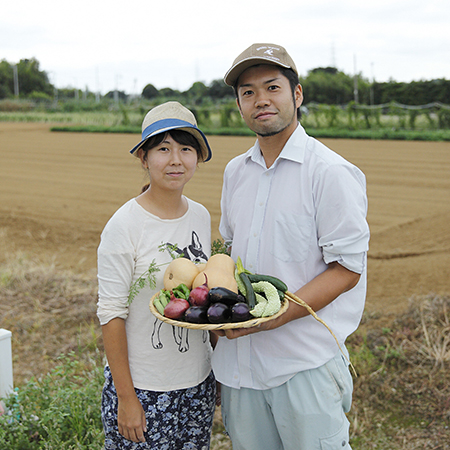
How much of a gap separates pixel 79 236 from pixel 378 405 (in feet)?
19.4

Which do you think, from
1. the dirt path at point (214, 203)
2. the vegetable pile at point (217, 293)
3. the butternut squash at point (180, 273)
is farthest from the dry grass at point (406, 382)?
the butternut squash at point (180, 273)

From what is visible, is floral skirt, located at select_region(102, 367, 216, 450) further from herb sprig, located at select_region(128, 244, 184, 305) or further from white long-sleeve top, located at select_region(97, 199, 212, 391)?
herb sprig, located at select_region(128, 244, 184, 305)

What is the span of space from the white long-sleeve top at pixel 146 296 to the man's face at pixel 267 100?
22.8 inches

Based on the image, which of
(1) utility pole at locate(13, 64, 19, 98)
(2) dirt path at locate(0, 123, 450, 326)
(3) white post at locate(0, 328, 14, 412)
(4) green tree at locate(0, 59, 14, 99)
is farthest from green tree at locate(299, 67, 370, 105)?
(3) white post at locate(0, 328, 14, 412)

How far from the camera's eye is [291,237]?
235 cm

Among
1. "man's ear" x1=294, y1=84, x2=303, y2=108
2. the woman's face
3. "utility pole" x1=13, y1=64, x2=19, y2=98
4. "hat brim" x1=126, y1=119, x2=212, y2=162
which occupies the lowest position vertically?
the woman's face

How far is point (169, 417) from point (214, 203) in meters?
8.46

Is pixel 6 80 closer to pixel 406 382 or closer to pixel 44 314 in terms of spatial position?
pixel 44 314

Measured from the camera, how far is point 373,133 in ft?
70.2

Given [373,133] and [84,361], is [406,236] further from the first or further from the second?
[373,133]

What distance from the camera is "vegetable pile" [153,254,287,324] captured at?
209 centimetres

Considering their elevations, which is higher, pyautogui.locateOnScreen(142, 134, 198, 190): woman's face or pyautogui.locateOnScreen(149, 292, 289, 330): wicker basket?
pyautogui.locateOnScreen(142, 134, 198, 190): woman's face

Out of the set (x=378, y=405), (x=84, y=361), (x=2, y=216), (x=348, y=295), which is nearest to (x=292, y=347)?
(x=348, y=295)

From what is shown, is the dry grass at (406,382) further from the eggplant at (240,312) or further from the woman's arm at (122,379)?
the eggplant at (240,312)
